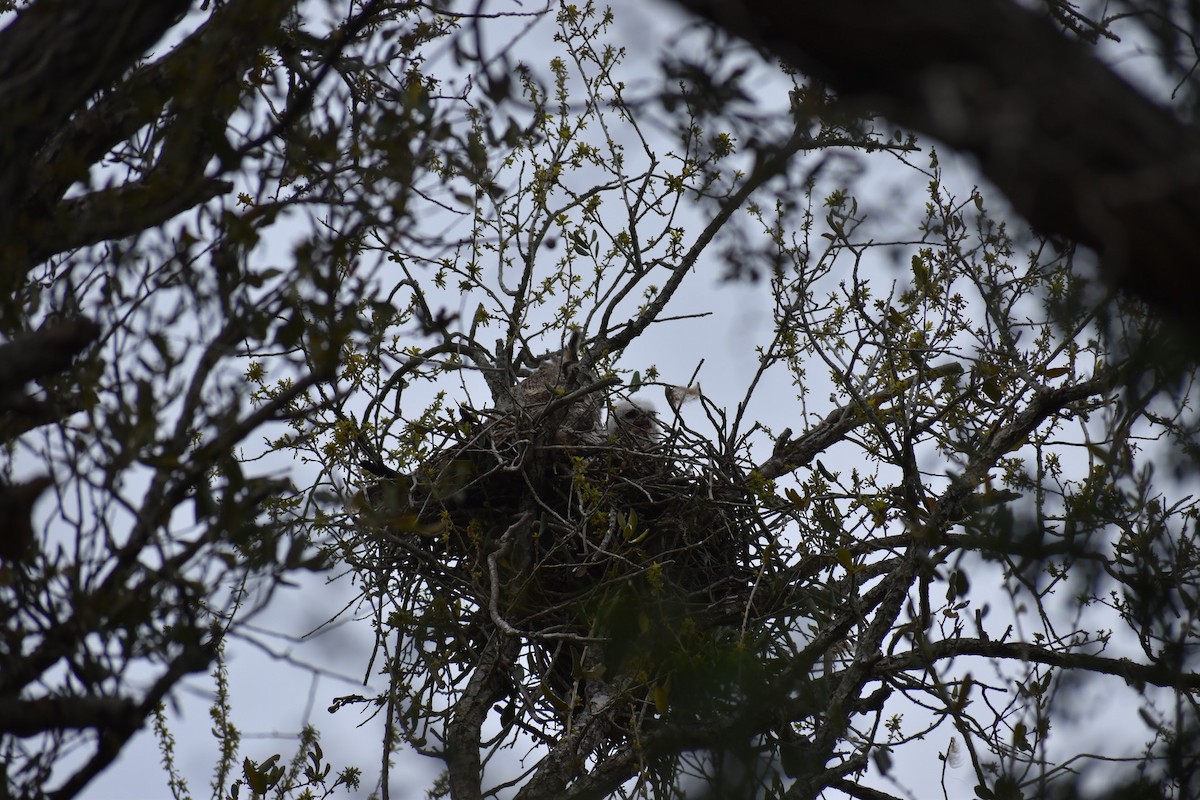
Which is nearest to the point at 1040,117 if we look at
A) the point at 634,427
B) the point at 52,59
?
the point at 52,59

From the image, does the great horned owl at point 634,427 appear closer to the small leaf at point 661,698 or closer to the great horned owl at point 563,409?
the great horned owl at point 563,409

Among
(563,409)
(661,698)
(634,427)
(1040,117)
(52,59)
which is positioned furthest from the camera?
(634,427)

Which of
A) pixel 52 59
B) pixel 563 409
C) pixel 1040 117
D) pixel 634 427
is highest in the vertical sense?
pixel 634 427

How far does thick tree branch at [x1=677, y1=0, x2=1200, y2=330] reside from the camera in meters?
1.74

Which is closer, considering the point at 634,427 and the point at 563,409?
the point at 563,409

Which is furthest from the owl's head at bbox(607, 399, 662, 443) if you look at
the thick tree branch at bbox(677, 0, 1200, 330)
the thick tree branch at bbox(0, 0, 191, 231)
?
the thick tree branch at bbox(677, 0, 1200, 330)

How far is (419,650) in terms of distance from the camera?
4.88 metres

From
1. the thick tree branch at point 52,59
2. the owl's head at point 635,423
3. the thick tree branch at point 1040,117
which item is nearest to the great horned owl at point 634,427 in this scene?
the owl's head at point 635,423

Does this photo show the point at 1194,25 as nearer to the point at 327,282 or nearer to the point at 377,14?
the point at 327,282

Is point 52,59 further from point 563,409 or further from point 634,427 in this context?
point 634,427

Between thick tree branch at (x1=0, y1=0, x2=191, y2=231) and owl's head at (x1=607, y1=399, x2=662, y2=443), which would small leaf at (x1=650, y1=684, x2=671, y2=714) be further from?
thick tree branch at (x1=0, y1=0, x2=191, y2=231)

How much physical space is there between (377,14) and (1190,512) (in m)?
3.60

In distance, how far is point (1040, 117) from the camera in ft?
5.97

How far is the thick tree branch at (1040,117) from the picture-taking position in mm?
1744
